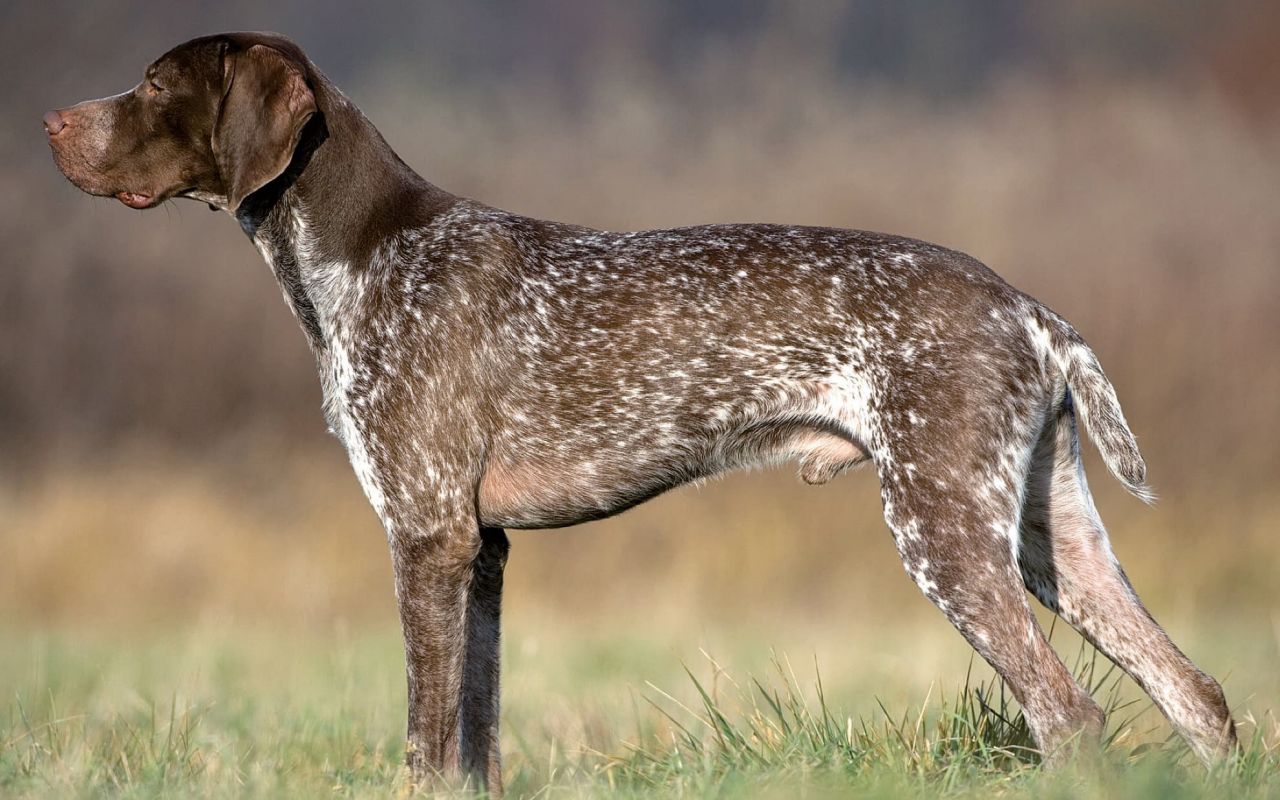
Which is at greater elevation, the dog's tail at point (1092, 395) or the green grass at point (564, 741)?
the dog's tail at point (1092, 395)

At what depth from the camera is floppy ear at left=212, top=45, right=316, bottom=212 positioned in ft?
17.5

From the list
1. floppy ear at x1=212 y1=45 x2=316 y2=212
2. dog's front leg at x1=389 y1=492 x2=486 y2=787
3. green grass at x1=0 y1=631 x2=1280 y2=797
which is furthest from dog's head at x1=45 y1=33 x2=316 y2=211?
green grass at x1=0 y1=631 x2=1280 y2=797

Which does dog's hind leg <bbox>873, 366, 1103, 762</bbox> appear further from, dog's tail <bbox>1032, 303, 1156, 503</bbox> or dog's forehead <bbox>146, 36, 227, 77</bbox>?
dog's forehead <bbox>146, 36, 227, 77</bbox>

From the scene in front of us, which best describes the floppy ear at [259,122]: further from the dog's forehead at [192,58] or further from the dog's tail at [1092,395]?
the dog's tail at [1092,395]

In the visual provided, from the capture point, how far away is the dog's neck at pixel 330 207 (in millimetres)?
5633

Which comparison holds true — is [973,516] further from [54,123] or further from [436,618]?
[54,123]

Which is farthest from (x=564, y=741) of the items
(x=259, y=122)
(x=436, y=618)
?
(x=259, y=122)

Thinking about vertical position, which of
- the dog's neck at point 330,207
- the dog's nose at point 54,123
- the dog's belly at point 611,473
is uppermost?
the dog's nose at point 54,123

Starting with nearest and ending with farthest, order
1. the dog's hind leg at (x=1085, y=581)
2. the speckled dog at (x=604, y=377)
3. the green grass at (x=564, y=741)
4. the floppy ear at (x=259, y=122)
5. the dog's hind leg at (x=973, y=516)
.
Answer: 1. the green grass at (x=564, y=741)
2. the dog's hind leg at (x=973, y=516)
3. the speckled dog at (x=604, y=377)
4. the dog's hind leg at (x=1085, y=581)
5. the floppy ear at (x=259, y=122)

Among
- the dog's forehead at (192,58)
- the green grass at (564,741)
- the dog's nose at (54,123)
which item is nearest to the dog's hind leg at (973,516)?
the green grass at (564,741)

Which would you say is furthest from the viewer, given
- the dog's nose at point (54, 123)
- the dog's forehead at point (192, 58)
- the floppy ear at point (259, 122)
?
the dog's nose at point (54, 123)

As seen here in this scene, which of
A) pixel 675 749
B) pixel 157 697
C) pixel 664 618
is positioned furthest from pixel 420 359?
pixel 664 618

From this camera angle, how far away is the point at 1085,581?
534cm

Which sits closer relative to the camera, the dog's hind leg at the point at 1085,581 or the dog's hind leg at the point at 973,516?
the dog's hind leg at the point at 973,516
